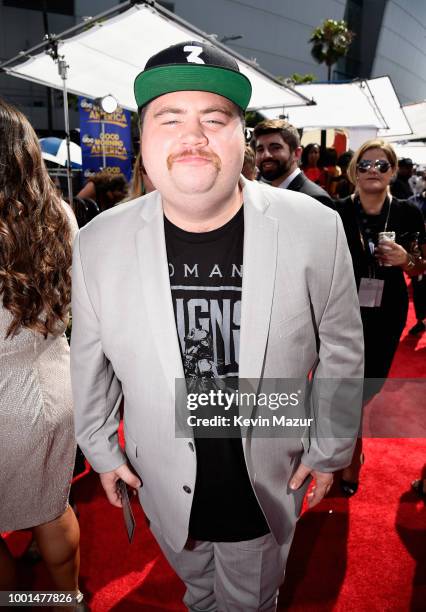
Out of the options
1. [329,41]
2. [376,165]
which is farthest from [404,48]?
[376,165]

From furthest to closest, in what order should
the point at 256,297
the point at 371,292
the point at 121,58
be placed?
the point at 121,58
the point at 371,292
the point at 256,297

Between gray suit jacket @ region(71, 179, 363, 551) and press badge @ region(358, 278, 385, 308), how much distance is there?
4.06 feet

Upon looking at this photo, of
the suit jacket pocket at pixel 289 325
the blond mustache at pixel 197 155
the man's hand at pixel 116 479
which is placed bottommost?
the man's hand at pixel 116 479

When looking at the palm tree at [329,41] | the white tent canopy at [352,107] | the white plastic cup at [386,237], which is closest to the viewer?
the white plastic cup at [386,237]

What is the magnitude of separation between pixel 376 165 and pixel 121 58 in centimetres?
501

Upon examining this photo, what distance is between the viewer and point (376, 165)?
8.86ft

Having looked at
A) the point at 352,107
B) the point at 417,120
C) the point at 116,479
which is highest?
the point at 352,107

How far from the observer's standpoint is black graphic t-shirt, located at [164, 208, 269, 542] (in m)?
1.35

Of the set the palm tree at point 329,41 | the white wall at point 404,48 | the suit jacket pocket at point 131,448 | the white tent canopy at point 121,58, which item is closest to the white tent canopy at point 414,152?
the white tent canopy at point 121,58

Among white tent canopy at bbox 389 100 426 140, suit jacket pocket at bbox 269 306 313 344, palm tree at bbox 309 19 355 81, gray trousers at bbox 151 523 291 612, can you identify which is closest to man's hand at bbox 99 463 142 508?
gray trousers at bbox 151 523 291 612

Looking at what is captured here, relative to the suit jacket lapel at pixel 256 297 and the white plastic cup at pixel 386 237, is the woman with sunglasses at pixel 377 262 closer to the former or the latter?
the white plastic cup at pixel 386 237

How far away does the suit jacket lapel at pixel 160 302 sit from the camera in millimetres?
1289

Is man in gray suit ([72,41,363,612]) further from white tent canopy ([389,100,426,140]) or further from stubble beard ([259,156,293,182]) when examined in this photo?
white tent canopy ([389,100,426,140])

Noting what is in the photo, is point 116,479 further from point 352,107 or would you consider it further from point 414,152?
point 414,152
